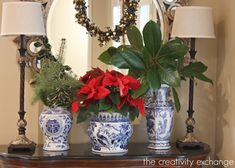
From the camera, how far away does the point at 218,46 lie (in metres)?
2.62

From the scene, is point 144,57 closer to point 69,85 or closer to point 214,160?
point 69,85

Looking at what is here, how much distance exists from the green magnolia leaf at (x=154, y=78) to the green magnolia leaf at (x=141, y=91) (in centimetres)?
2

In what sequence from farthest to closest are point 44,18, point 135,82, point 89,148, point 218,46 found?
1. point 218,46
2. point 44,18
3. point 89,148
4. point 135,82

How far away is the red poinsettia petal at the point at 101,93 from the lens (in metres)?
2.04

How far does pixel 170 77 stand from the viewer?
6.97 ft

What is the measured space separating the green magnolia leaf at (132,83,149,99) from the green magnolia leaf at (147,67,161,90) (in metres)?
0.02

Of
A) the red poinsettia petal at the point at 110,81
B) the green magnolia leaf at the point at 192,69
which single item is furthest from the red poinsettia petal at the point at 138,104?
the green magnolia leaf at the point at 192,69

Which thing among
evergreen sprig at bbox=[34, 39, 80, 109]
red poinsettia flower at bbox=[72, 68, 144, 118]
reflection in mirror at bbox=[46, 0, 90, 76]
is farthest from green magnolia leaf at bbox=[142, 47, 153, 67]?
reflection in mirror at bbox=[46, 0, 90, 76]

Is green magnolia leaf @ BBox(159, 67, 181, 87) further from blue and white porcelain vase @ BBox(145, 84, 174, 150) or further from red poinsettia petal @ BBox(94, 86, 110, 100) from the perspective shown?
red poinsettia petal @ BBox(94, 86, 110, 100)

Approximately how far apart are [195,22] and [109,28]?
0.52 metres

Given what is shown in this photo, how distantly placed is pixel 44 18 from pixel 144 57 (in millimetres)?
684

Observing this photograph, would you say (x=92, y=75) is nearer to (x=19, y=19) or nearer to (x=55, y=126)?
(x=55, y=126)

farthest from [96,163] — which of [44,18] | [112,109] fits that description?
[44,18]

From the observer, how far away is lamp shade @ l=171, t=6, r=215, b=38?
234 centimetres
